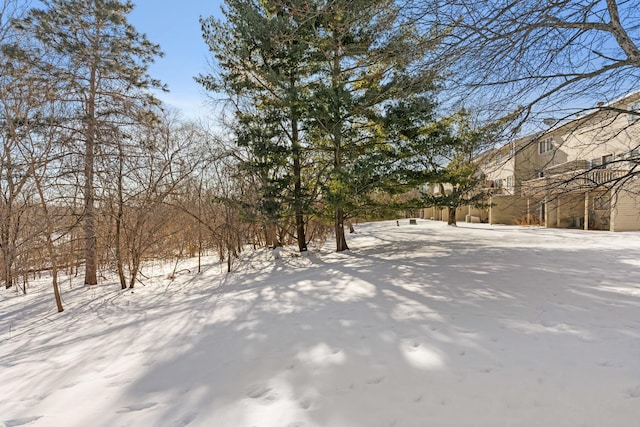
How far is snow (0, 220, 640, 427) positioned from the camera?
7.08ft

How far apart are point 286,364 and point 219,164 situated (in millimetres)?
10214

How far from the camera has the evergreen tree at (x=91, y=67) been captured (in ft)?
24.0

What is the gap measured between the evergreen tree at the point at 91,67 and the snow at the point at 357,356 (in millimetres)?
4181

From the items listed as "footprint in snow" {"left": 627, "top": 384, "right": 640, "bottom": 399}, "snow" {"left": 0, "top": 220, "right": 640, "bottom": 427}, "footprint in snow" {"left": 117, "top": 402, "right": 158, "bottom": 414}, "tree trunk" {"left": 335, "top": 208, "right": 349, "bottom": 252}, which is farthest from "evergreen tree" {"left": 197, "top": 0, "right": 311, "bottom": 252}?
"footprint in snow" {"left": 627, "top": 384, "right": 640, "bottom": 399}

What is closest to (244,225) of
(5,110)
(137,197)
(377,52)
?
(137,197)

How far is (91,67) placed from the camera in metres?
8.95

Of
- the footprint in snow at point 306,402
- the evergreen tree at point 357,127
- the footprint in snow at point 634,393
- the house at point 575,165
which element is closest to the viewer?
the footprint in snow at point 634,393

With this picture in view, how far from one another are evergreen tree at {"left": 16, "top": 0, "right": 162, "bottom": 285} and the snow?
13.7 ft

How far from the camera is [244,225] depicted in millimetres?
11734

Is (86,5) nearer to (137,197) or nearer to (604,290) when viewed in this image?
(137,197)

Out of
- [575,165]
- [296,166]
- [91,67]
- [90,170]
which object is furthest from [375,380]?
[91,67]

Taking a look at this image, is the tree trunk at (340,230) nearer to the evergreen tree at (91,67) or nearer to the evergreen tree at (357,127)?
the evergreen tree at (357,127)

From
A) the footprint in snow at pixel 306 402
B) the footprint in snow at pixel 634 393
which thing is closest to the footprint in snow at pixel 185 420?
the footprint in snow at pixel 306 402

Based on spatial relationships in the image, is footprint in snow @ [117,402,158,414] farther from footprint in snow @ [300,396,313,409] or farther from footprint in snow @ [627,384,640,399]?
footprint in snow @ [627,384,640,399]
